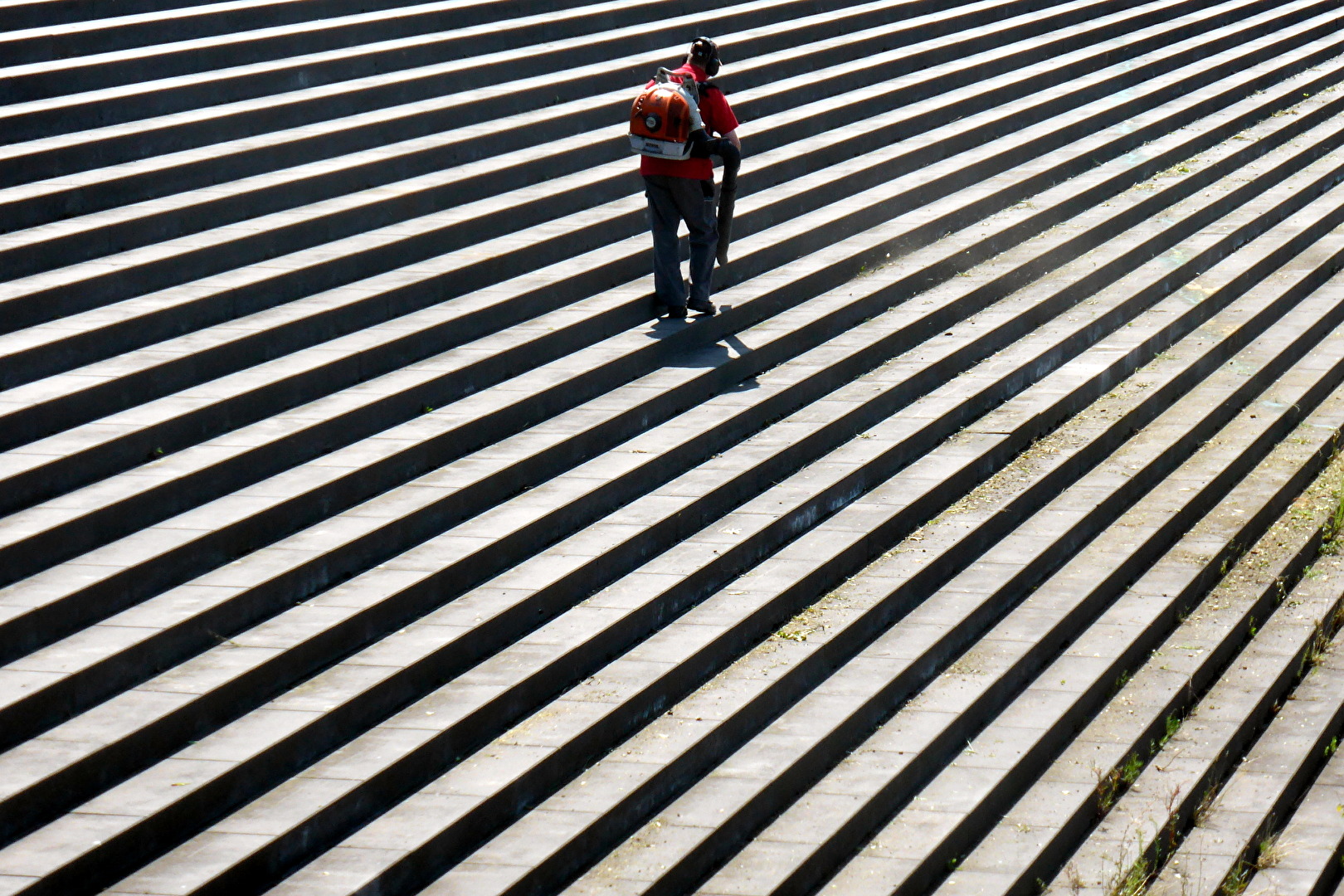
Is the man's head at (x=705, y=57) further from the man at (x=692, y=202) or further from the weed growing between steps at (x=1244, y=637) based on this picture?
the weed growing between steps at (x=1244, y=637)

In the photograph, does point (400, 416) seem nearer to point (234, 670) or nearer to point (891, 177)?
point (234, 670)

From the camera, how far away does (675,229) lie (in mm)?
8672

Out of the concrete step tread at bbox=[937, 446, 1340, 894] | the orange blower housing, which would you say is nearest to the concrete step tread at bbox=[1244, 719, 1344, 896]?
the concrete step tread at bbox=[937, 446, 1340, 894]

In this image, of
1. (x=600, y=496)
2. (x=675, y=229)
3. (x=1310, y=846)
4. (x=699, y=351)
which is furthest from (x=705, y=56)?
(x=1310, y=846)

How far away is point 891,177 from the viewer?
11461 millimetres

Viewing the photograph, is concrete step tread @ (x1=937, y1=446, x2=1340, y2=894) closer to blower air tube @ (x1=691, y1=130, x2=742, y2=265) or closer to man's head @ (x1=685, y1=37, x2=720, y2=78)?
blower air tube @ (x1=691, y1=130, x2=742, y2=265)

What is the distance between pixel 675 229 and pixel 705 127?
591 mm

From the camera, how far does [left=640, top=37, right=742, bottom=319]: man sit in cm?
852

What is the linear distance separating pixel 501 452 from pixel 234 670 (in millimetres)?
2066

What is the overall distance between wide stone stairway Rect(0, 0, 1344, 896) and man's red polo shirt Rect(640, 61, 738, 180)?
0.81m

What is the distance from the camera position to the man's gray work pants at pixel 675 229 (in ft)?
28.1

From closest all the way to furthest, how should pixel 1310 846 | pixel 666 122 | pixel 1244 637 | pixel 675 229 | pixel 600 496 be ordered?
1. pixel 1310 846
2. pixel 600 496
3. pixel 1244 637
4. pixel 666 122
5. pixel 675 229

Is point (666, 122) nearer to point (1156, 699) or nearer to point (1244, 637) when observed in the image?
point (1156, 699)

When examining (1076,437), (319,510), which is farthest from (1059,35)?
(319,510)
